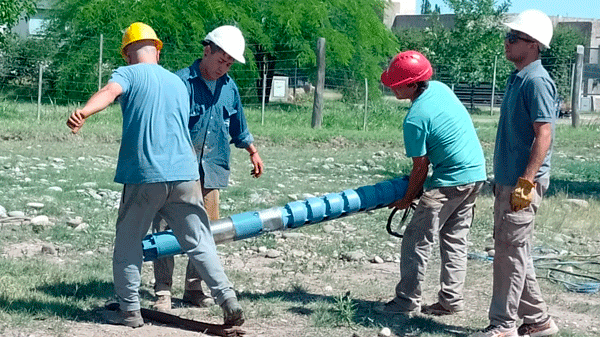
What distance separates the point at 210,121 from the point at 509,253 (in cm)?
214

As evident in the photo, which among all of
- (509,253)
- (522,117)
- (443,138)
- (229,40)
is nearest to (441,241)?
(443,138)

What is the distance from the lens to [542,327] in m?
6.02

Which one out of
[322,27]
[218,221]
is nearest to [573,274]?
[218,221]

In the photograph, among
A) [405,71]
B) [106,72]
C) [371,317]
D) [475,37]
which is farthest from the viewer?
[475,37]

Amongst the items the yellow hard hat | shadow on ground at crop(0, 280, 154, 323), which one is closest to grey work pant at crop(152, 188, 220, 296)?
shadow on ground at crop(0, 280, 154, 323)

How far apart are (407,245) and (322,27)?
23879mm

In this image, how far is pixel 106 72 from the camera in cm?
2494

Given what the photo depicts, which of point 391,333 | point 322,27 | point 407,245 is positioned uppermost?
point 322,27

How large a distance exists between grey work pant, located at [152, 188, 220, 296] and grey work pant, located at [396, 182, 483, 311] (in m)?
1.34

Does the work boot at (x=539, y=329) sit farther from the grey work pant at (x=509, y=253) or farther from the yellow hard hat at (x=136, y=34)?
the yellow hard hat at (x=136, y=34)

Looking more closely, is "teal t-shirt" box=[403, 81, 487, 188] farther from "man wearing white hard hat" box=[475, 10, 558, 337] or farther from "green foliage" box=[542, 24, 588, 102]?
"green foliage" box=[542, 24, 588, 102]

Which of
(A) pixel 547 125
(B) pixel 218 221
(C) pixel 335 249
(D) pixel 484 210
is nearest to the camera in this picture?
(A) pixel 547 125

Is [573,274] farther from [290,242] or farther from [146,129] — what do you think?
[146,129]

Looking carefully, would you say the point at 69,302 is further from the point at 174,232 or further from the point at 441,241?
the point at 441,241
